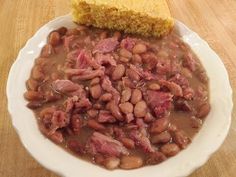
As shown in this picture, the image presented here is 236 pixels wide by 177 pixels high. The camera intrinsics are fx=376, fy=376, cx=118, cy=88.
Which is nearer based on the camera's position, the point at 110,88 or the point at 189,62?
the point at 110,88

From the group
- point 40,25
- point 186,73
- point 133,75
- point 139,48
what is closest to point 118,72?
point 133,75

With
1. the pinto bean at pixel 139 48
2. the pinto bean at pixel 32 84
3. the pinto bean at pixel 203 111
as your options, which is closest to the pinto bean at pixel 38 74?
the pinto bean at pixel 32 84

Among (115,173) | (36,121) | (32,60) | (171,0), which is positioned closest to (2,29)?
(32,60)

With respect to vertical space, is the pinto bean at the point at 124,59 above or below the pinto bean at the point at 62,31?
above

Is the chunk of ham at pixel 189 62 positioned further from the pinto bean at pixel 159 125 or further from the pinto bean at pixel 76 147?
the pinto bean at pixel 76 147

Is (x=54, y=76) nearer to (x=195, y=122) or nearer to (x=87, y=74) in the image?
(x=87, y=74)

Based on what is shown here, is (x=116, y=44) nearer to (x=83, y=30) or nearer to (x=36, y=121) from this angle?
(x=83, y=30)
